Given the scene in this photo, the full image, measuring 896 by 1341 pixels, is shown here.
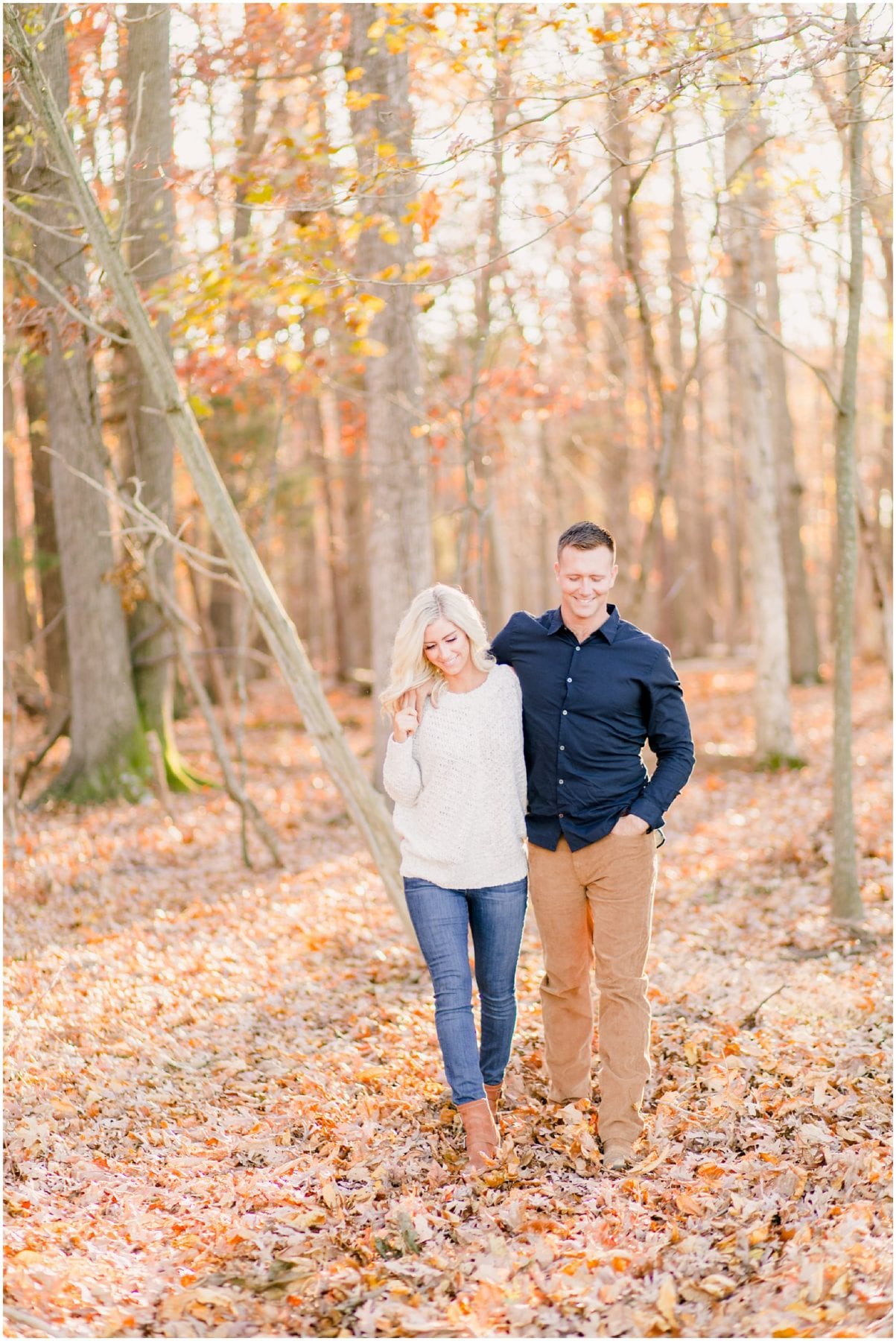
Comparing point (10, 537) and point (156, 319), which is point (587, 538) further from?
point (10, 537)

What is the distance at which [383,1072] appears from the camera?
496 cm

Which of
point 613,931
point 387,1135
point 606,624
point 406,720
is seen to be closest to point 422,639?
point 406,720

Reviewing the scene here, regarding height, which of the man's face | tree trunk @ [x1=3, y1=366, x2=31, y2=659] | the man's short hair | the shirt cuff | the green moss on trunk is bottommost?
the green moss on trunk

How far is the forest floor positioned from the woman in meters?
0.53

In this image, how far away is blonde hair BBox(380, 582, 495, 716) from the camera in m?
4.10

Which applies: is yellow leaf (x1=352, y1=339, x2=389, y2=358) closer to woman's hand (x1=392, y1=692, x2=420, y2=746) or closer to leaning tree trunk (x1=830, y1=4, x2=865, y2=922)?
leaning tree trunk (x1=830, y1=4, x2=865, y2=922)

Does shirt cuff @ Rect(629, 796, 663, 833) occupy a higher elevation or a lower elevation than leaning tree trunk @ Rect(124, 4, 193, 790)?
lower

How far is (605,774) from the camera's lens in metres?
4.20

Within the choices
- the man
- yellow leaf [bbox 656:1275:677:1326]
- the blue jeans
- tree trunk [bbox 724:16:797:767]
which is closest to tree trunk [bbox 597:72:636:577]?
tree trunk [bbox 724:16:797:767]

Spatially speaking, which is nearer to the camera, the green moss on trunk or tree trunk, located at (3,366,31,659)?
the green moss on trunk

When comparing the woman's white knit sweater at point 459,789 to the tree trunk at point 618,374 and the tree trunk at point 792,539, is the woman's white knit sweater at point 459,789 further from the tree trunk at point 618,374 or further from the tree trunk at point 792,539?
the tree trunk at point 792,539

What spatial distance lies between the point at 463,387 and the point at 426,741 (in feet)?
30.6

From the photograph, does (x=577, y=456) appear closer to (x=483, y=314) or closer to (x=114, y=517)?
(x=114, y=517)

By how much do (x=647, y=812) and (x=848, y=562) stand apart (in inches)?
122
